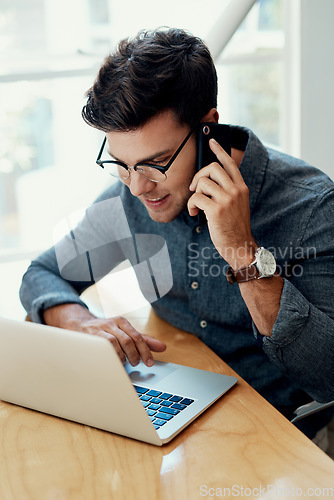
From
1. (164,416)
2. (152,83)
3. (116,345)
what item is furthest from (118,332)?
(152,83)

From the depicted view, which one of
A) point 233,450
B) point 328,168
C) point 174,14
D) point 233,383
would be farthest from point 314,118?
point 233,450

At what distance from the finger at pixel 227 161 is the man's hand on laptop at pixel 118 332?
14.0 inches

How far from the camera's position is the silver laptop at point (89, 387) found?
0.76 meters

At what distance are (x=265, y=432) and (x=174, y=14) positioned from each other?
1780 mm

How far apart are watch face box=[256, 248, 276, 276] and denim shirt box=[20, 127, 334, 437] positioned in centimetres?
4

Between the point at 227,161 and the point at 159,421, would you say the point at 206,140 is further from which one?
the point at 159,421

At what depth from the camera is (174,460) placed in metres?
0.76

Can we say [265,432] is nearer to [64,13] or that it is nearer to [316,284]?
[316,284]

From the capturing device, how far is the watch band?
105cm

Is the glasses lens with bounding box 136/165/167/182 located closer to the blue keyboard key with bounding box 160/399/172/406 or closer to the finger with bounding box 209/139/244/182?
the finger with bounding box 209/139/244/182

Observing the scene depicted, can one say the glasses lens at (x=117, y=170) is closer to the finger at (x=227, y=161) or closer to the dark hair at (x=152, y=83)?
the dark hair at (x=152, y=83)

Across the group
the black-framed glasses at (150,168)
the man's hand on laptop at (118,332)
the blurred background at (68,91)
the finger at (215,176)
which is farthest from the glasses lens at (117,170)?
the blurred background at (68,91)

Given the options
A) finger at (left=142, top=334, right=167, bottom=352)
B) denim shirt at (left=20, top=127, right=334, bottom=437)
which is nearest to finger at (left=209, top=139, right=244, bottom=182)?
denim shirt at (left=20, top=127, right=334, bottom=437)

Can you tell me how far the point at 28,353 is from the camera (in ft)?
2.74
